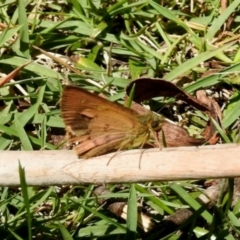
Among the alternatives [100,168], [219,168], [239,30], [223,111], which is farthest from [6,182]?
[239,30]

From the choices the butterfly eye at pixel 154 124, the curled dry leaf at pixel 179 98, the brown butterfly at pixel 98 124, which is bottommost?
the curled dry leaf at pixel 179 98

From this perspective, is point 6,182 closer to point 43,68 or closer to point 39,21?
point 43,68

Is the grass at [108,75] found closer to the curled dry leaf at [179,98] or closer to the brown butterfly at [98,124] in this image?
the curled dry leaf at [179,98]

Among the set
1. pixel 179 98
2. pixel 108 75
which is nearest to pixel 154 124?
pixel 179 98

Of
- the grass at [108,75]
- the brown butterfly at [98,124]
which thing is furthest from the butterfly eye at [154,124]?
the grass at [108,75]

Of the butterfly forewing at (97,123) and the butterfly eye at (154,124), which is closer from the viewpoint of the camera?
the butterfly forewing at (97,123)

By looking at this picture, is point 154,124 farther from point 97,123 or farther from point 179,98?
point 179,98

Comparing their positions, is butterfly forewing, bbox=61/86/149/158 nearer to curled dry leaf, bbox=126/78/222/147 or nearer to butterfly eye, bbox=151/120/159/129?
butterfly eye, bbox=151/120/159/129

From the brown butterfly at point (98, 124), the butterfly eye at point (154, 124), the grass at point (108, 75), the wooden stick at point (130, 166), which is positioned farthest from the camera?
the grass at point (108, 75)
